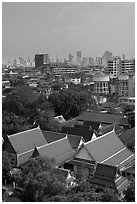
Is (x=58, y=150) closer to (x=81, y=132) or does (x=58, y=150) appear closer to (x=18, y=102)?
(x=81, y=132)

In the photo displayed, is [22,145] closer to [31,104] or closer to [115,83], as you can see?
[31,104]

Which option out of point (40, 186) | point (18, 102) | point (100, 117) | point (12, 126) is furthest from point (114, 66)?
point (40, 186)

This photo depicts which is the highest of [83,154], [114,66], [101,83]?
[114,66]

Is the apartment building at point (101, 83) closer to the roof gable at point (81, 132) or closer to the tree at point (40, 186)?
the roof gable at point (81, 132)

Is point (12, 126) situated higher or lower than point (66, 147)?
higher

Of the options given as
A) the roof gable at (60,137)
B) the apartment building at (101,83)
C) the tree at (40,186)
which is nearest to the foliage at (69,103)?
the roof gable at (60,137)

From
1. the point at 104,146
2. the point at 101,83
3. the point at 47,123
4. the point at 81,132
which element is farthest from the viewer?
the point at 101,83

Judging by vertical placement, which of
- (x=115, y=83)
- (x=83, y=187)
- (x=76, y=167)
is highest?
(x=115, y=83)

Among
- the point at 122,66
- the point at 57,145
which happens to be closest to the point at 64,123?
the point at 57,145

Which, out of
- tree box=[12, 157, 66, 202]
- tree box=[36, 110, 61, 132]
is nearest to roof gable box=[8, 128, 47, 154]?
tree box=[36, 110, 61, 132]
